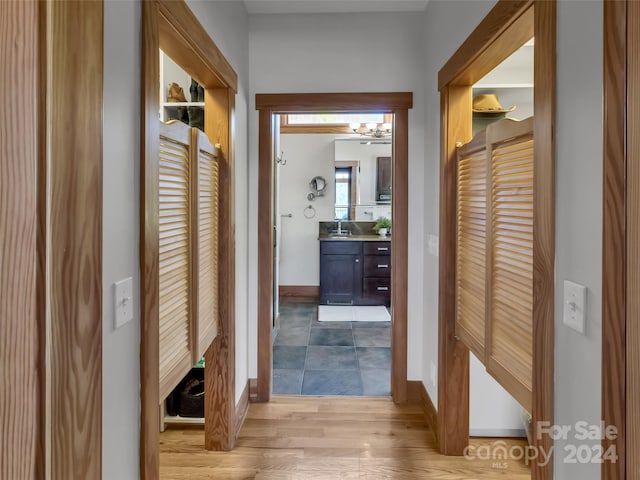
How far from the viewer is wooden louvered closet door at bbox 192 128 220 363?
182 centimetres

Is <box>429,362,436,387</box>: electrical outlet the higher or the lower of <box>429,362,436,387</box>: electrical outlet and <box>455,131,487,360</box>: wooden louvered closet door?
the lower

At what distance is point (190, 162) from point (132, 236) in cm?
73

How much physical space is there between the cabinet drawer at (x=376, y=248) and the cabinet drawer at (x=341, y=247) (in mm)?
95

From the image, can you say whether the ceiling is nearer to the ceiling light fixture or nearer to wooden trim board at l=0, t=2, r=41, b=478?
wooden trim board at l=0, t=2, r=41, b=478

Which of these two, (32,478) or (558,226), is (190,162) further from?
(558,226)

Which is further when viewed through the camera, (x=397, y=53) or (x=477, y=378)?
(x=397, y=53)

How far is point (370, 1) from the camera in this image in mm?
2625

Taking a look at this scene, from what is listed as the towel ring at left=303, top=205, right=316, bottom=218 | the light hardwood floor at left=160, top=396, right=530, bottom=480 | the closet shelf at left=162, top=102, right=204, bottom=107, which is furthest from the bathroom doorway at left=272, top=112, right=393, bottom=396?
the closet shelf at left=162, top=102, right=204, bottom=107

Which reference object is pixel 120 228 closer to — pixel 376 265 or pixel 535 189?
pixel 535 189

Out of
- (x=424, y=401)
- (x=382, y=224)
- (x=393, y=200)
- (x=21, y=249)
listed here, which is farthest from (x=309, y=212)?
(x=21, y=249)

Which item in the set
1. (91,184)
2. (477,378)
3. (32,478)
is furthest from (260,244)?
(32,478)

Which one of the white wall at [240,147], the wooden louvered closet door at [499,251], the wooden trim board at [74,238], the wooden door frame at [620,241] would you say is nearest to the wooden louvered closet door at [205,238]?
the white wall at [240,147]

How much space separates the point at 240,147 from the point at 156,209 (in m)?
1.40

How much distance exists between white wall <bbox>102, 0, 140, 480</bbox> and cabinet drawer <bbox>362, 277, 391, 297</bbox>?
4.64 metres
